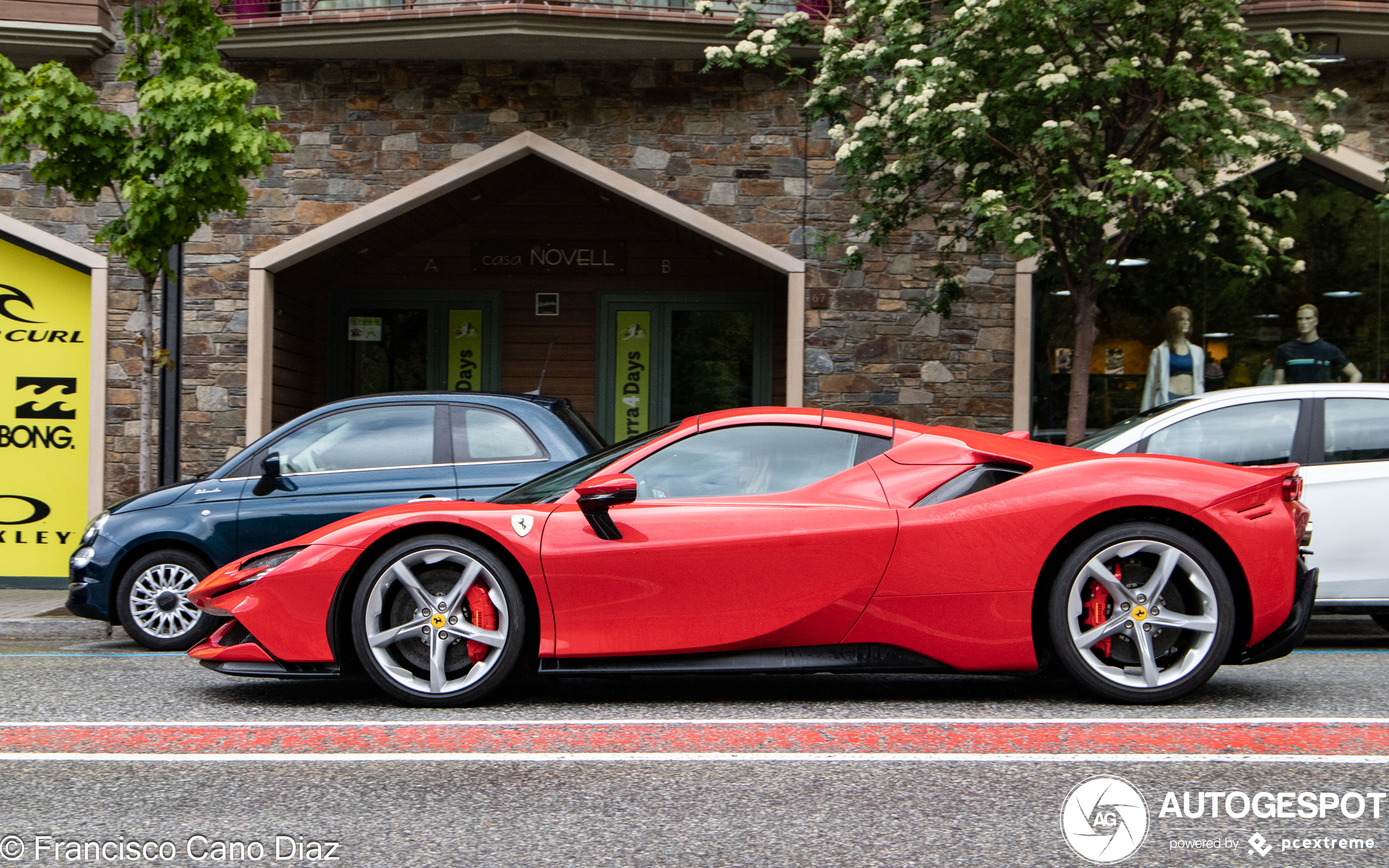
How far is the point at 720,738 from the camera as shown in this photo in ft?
14.9

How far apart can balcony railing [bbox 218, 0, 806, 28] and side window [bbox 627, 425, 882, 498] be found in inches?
293

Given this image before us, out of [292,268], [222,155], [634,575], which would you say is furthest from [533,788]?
[292,268]

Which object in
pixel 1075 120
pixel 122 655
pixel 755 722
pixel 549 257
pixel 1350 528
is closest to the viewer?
pixel 755 722

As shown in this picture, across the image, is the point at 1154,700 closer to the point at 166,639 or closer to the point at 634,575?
the point at 634,575

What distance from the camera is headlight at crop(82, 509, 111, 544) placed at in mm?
7902

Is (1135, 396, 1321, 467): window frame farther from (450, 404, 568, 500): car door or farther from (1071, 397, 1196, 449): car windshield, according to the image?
(450, 404, 568, 500): car door

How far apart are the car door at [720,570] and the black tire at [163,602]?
3.73 meters

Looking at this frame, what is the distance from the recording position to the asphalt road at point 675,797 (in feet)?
10.6

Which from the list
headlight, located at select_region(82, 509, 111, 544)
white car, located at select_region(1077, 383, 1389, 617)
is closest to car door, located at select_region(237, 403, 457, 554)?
headlight, located at select_region(82, 509, 111, 544)

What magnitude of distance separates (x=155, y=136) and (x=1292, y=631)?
8749 millimetres

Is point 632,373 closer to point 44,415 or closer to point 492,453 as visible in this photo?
point 44,415

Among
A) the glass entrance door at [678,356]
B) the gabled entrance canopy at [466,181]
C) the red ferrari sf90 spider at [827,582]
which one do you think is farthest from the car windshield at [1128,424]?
the glass entrance door at [678,356]

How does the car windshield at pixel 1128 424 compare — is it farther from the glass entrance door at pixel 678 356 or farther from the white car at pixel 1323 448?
the glass entrance door at pixel 678 356

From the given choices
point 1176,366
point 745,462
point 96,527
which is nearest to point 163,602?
point 96,527
